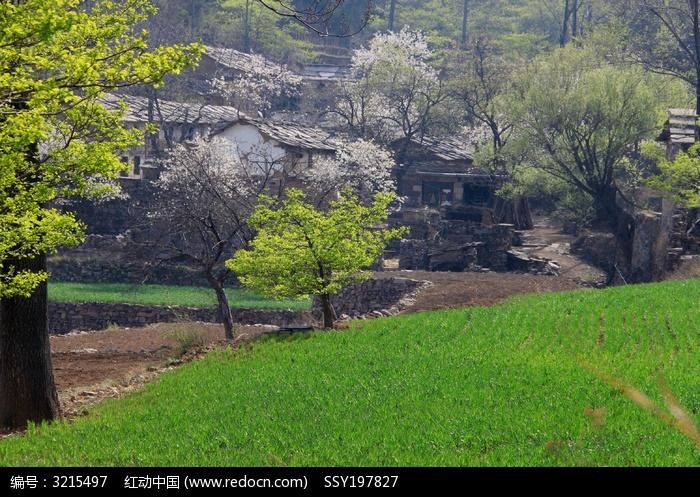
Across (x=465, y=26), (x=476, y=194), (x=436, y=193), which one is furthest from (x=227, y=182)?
(x=465, y=26)

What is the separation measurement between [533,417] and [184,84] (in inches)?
2771

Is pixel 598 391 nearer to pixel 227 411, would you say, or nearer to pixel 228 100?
pixel 227 411

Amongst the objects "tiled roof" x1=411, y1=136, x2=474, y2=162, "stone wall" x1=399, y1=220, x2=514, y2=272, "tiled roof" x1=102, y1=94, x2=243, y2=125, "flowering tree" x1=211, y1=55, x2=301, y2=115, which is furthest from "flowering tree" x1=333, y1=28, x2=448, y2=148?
"stone wall" x1=399, y1=220, x2=514, y2=272

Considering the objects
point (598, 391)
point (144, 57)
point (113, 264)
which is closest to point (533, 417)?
point (598, 391)

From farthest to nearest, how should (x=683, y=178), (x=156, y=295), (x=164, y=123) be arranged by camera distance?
(x=164, y=123), (x=156, y=295), (x=683, y=178)

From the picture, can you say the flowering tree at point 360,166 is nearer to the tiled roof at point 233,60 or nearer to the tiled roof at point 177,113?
the tiled roof at point 177,113

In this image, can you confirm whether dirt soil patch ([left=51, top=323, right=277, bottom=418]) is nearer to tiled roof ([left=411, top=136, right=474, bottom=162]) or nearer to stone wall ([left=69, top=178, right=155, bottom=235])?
stone wall ([left=69, top=178, right=155, bottom=235])

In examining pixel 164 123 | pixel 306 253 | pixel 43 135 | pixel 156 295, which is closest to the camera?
pixel 43 135

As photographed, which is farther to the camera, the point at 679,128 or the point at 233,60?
the point at 233,60

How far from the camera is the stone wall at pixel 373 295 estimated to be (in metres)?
42.6

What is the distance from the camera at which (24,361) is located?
1725 cm

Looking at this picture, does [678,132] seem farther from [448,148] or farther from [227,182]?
[448,148]

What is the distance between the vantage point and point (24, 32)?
13008 millimetres

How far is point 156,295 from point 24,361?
93.6 ft
